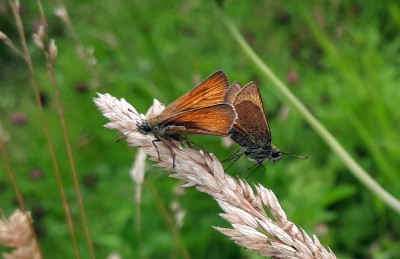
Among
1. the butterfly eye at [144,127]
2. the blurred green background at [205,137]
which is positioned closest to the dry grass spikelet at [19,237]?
the butterfly eye at [144,127]

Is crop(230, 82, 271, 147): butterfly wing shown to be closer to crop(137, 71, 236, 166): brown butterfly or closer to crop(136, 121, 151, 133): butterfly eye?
crop(137, 71, 236, 166): brown butterfly

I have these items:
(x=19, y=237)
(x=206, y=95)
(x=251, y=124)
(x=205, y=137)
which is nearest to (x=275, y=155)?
(x=251, y=124)

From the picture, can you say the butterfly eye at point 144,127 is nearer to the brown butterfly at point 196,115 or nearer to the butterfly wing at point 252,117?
the brown butterfly at point 196,115

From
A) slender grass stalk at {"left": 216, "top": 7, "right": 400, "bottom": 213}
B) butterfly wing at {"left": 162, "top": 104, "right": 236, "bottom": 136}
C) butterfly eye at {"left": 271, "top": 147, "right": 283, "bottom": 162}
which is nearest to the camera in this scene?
butterfly wing at {"left": 162, "top": 104, "right": 236, "bottom": 136}

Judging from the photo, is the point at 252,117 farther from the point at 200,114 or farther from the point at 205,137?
the point at 205,137

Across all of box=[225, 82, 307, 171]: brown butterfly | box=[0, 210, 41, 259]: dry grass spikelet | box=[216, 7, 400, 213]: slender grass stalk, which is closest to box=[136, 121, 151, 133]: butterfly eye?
box=[225, 82, 307, 171]: brown butterfly

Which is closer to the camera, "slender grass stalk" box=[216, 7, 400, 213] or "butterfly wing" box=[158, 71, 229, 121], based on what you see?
"butterfly wing" box=[158, 71, 229, 121]

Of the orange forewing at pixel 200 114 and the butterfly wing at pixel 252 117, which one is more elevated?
the orange forewing at pixel 200 114
